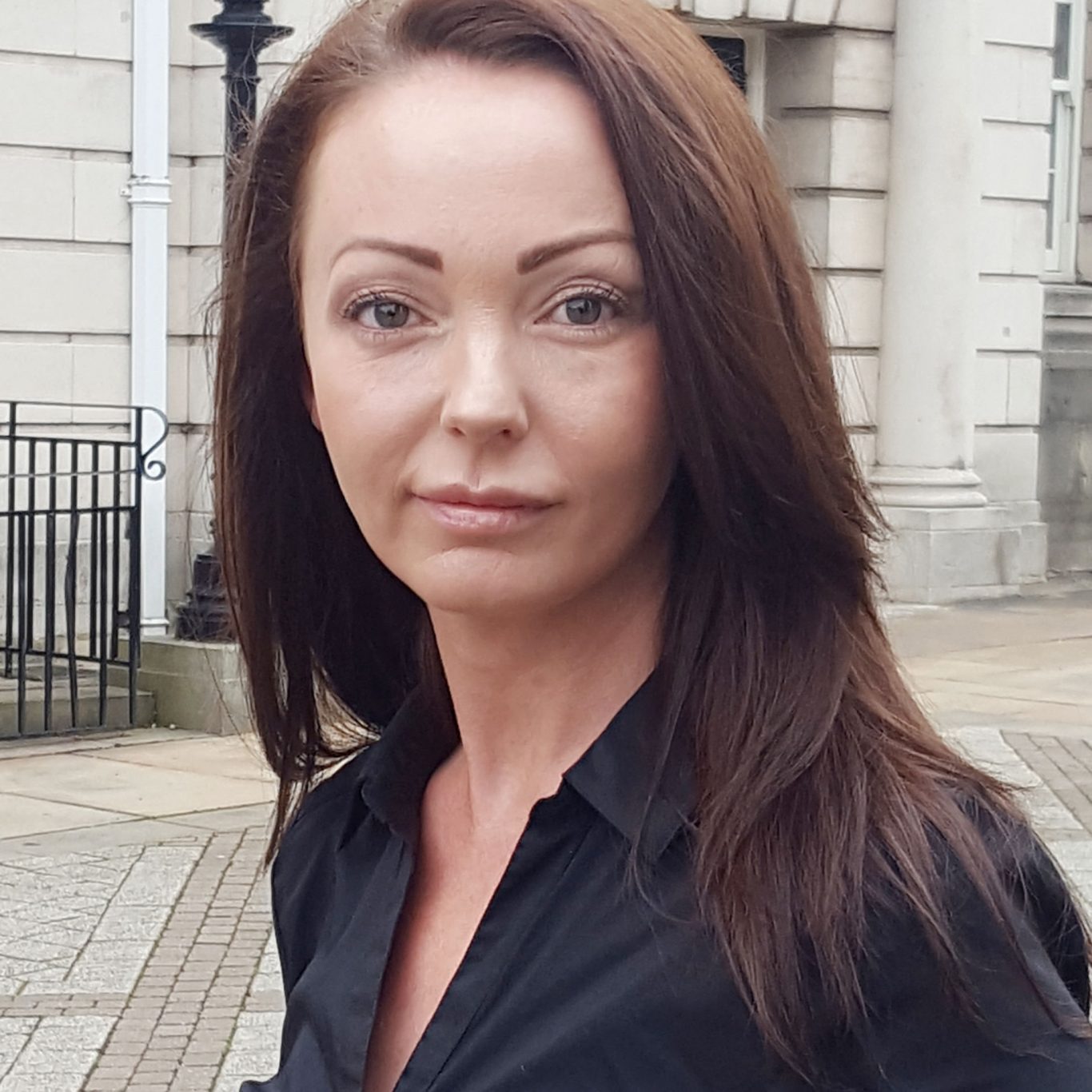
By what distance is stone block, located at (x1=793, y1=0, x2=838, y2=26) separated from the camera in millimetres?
14695

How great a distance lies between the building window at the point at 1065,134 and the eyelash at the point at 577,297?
1677 centimetres

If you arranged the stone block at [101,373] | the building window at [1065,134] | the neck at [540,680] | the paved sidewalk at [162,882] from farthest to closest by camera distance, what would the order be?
the building window at [1065,134] → the stone block at [101,373] → the paved sidewalk at [162,882] → the neck at [540,680]

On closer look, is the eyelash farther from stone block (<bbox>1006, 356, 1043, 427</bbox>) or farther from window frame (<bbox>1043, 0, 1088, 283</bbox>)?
window frame (<bbox>1043, 0, 1088, 283</bbox>)

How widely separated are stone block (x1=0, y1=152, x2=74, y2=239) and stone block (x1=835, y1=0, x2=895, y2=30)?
5.76 meters

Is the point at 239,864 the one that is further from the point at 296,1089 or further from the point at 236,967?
the point at 296,1089

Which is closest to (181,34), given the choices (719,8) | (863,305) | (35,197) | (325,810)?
(35,197)

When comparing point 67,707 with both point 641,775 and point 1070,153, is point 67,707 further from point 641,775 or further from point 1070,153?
point 1070,153

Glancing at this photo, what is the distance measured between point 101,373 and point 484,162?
1072 centimetres

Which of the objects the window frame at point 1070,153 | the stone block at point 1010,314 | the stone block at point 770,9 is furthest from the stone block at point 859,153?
the window frame at point 1070,153

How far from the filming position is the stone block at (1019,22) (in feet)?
51.3

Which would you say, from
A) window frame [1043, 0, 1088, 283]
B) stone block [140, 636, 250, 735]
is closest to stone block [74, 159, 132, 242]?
stone block [140, 636, 250, 735]

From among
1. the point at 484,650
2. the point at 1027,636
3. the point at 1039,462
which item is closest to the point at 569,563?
the point at 484,650

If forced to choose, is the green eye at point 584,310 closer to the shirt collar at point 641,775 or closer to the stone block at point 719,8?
the shirt collar at point 641,775

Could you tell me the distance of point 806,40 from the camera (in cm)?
1507
